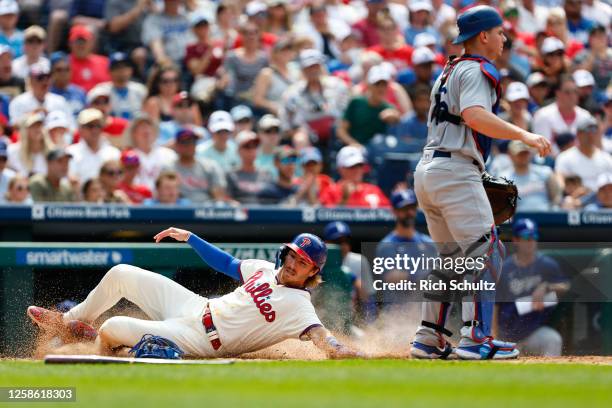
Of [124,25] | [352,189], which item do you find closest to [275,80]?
[124,25]

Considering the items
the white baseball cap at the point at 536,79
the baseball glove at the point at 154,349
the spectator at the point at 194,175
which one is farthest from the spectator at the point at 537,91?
the baseball glove at the point at 154,349

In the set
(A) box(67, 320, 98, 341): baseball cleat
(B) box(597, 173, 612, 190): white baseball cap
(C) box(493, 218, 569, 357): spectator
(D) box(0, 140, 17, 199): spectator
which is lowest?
(C) box(493, 218, 569, 357): spectator

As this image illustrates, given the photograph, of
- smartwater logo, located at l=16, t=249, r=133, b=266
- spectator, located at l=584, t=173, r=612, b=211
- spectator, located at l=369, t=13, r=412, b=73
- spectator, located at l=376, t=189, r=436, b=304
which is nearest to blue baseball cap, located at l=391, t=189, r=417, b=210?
spectator, located at l=376, t=189, r=436, b=304

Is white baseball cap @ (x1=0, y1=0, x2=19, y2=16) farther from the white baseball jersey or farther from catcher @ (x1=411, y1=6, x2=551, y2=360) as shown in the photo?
catcher @ (x1=411, y1=6, x2=551, y2=360)

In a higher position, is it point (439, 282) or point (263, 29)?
point (263, 29)

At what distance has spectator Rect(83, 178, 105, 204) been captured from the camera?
1053 centimetres

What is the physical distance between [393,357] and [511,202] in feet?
4.14

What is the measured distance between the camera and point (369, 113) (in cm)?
1290

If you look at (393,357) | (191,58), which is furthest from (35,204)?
(191,58)

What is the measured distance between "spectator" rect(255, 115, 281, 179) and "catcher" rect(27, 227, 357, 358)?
4.60 m

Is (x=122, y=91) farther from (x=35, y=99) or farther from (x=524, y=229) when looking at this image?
(x=524, y=229)

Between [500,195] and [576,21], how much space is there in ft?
30.9

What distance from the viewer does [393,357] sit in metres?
7.62

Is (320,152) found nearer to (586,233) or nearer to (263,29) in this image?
(263,29)
